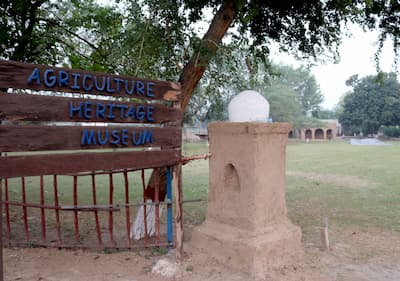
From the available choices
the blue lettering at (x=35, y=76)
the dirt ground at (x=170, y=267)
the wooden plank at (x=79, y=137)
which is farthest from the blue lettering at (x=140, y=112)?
the dirt ground at (x=170, y=267)

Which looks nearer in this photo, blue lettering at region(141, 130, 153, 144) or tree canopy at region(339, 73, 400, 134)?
blue lettering at region(141, 130, 153, 144)

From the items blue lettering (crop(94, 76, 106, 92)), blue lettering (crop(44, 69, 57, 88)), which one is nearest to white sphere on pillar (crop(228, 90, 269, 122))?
blue lettering (crop(94, 76, 106, 92))

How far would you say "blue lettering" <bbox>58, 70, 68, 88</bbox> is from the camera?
4193 millimetres

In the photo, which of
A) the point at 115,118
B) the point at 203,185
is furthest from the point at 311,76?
the point at 115,118

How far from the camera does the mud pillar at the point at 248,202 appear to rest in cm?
503

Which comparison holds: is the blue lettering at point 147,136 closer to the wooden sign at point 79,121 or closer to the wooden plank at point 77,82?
the wooden sign at point 79,121

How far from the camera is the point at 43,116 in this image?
4055 millimetres

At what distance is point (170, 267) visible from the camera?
498 centimetres

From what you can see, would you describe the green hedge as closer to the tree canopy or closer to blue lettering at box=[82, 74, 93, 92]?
the tree canopy

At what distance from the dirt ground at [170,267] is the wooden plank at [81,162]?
1.28 meters

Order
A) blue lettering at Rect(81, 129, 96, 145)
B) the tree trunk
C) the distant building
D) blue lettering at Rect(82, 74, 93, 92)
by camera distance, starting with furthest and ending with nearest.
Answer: the distant building
the tree trunk
blue lettering at Rect(82, 74, 93, 92)
blue lettering at Rect(81, 129, 96, 145)

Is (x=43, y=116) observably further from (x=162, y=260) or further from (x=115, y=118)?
(x=162, y=260)

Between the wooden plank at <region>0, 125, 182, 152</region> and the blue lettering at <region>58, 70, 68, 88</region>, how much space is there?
447 millimetres

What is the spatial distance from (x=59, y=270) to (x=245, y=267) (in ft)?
7.30
